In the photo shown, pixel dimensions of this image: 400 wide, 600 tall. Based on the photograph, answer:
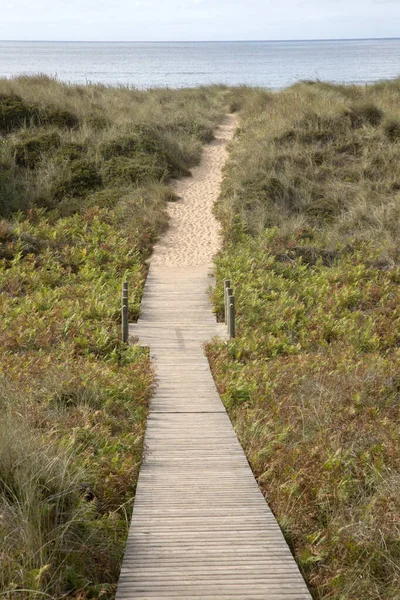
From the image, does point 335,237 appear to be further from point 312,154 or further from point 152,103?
point 152,103

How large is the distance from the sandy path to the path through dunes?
5.80 metres

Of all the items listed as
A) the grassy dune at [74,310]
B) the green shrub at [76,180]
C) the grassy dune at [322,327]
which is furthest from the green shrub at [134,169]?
the grassy dune at [322,327]

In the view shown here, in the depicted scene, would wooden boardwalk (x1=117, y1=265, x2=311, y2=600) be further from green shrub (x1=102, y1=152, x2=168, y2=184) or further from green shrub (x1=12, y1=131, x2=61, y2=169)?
green shrub (x1=12, y1=131, x2=61, y2=169)

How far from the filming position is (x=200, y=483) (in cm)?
705

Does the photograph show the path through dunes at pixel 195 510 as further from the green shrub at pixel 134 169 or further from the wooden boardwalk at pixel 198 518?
the green shrub at pixel 134 169

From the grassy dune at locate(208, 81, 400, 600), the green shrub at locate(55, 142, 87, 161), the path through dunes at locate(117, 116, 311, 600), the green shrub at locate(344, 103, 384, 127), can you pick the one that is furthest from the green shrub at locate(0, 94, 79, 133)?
the path through dunes at locate(117, 116, 311, 600)

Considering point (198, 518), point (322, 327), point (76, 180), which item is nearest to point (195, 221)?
point (76, 180)

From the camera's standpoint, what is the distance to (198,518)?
6.37 metres

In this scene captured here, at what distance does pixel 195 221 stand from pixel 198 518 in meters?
15.2

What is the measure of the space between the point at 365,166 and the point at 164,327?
489 inches

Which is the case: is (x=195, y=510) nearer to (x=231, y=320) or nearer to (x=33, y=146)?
(x=231, y=320)

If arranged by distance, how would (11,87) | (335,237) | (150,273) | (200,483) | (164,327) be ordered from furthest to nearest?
(11,87), (335,237), (150,273), (164,327), (200,483)

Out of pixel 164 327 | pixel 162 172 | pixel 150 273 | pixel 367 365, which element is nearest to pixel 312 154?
pixel 162 172

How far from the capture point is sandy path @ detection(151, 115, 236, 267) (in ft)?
60.4
